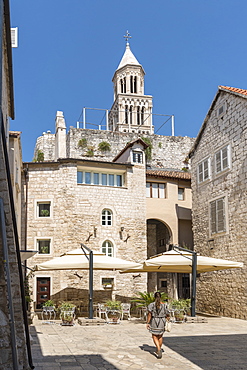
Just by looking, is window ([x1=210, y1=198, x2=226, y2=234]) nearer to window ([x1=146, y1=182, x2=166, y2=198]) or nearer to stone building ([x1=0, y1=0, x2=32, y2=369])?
window ([x1=146, y1=182, x2=166, y2=198])

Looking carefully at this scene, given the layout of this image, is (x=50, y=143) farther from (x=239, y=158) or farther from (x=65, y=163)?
(x=239, y=158)

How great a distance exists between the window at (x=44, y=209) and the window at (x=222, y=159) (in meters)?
8.74

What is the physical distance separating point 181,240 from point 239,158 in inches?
371

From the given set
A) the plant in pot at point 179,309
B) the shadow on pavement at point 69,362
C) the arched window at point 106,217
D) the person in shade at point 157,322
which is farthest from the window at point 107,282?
the person in shade at point 157,322

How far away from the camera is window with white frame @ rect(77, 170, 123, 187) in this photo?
23.8 meters

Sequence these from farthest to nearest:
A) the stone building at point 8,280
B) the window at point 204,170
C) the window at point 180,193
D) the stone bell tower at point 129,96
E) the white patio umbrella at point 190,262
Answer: the stone bell tower at point 129,96
the window at point 180,193
the window at point 204,170
the white patio umbrella at point 190,262
the stone building at point 8,280

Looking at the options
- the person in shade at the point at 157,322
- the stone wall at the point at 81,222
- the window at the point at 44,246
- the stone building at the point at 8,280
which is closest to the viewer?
the stone building at the point at 8,280

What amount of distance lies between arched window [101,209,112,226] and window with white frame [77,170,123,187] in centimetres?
153

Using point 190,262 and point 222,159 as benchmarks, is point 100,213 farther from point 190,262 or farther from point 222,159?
point 190,262

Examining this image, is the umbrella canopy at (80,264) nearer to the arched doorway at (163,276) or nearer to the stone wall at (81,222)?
the stone wall at (81,222)

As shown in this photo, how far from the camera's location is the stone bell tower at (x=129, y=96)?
2650 inches

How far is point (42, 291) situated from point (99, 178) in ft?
21.4

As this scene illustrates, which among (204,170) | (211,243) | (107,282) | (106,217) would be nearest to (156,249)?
(106,217)

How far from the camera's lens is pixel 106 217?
933 inches
